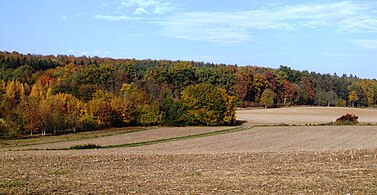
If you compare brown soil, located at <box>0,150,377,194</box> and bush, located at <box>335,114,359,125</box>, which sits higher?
brown soil, located at <box>0,150,377,194</box>

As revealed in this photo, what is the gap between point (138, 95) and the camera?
99750mm

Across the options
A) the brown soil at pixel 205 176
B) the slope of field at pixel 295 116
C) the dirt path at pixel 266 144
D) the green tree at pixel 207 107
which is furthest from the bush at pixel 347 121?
the brown soil at pixel 205 176

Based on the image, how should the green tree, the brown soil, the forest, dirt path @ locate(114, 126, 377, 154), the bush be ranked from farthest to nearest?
the green tree
the bush
the forest
dirt path @ locate(114, 126, 377, 154)
the brown soil

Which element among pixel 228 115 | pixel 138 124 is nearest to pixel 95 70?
pixel 138 124

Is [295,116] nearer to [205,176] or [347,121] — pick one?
[347,121]

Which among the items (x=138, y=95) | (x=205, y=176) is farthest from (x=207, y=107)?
(x=205, y=176)

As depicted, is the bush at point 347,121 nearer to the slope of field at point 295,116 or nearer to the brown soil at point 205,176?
the slope of field at point 295,116

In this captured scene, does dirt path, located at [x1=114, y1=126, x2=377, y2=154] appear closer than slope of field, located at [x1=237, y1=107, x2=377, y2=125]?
Yes

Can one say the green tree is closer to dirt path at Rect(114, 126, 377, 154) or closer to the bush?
the bush

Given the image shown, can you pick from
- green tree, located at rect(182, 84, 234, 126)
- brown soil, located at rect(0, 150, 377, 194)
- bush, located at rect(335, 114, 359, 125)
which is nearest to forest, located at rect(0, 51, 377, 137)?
green tree, located at rect(182, 84, 234, 126)

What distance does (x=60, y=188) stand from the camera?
49.8 ft

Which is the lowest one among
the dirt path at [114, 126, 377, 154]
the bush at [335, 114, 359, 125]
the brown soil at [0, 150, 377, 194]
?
the dirt path at [114, 126, 377, 154]

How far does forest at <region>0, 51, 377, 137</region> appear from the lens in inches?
3226

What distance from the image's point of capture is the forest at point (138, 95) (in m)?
81.9
